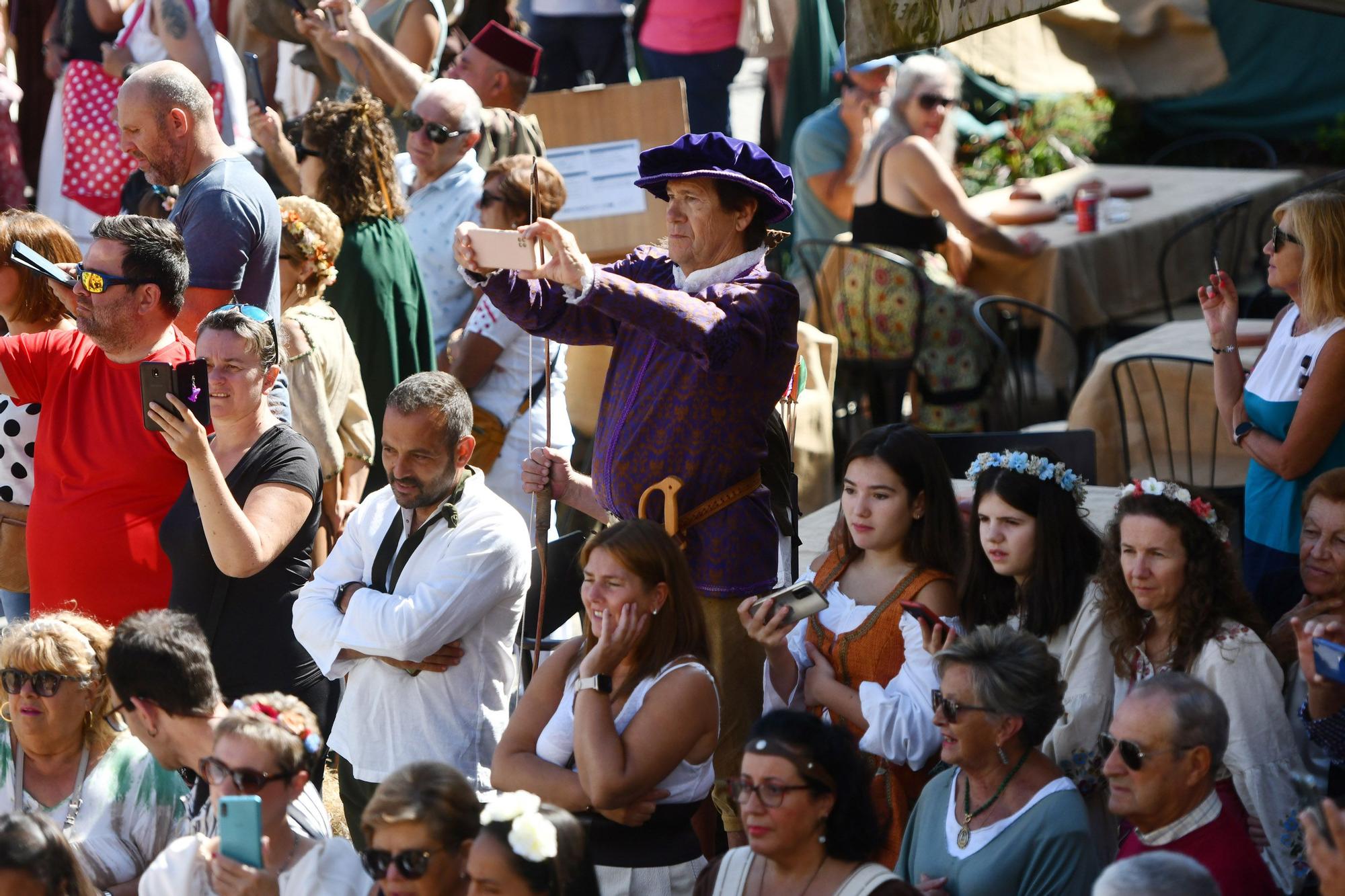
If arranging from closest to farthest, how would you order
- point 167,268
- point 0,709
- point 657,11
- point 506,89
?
point 0,709 → point 167,268 → point 506,89 → point 657,11

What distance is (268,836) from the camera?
3053mm

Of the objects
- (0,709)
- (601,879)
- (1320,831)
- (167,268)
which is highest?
(167,268)

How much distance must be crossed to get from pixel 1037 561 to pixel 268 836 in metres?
1.72

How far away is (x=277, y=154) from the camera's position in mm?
5918

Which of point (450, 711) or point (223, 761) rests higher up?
point (223, 761)

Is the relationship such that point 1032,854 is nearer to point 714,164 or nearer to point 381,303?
point 714,164

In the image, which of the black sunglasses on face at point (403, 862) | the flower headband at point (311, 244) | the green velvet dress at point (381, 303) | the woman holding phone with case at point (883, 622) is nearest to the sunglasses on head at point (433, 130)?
the green velvet dress at point (381, 303)

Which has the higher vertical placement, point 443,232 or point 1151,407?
point 443,232

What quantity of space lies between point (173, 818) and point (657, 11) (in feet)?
21.3

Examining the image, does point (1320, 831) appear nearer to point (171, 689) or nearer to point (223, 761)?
point (223, 761)

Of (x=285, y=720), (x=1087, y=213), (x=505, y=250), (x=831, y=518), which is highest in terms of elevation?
(x=505, y=250)

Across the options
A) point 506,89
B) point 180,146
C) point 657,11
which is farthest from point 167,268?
point 657,11

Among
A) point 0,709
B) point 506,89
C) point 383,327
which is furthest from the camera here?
point 506,89

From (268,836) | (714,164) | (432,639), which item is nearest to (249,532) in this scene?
(432,639)
